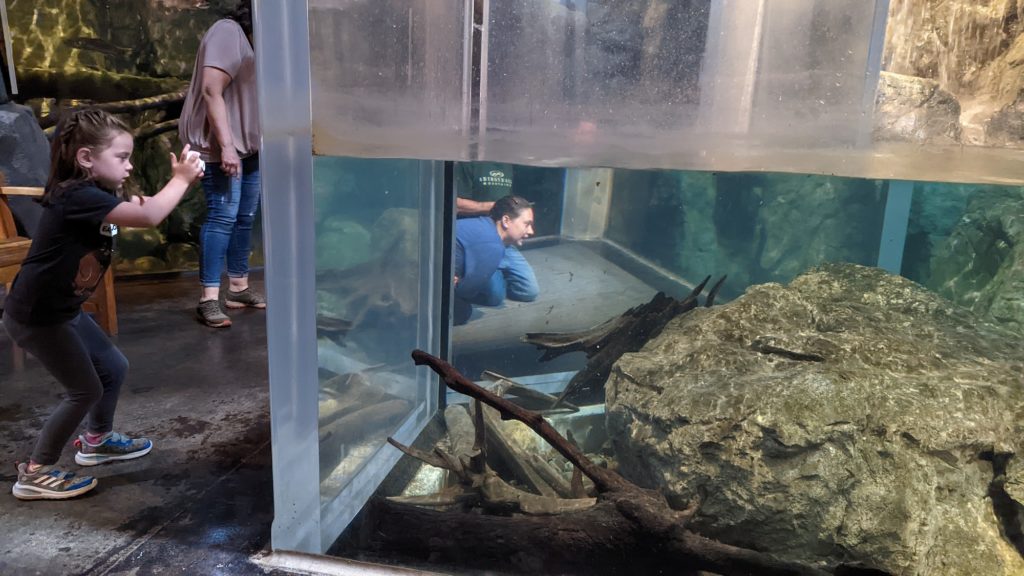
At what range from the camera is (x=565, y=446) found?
2160 mm

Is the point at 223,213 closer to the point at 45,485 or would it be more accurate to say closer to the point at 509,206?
the point at 45,485

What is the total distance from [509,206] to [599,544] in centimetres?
133

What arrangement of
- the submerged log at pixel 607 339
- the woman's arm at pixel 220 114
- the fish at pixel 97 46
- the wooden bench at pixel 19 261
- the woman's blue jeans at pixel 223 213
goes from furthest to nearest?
the fish at pixel 97 46 < the woman's blue jeans at pixel 223 213 < the woman's arm at pixel 220 114 < the wooden bench at pixel 19 261 < the submerged log at pixel 607 339

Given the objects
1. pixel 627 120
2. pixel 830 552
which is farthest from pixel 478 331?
pixel 830 552

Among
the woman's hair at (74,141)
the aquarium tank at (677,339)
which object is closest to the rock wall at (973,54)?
the aquarium tank at (677,339)

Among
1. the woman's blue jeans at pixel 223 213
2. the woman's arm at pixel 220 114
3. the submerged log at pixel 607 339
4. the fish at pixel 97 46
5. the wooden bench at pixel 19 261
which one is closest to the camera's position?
the submerged log at pixel 607 339

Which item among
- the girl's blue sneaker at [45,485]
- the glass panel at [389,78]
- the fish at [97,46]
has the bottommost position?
the girl's blue sneaker at [45,485]

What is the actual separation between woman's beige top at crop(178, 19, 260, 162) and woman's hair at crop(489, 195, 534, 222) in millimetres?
2022

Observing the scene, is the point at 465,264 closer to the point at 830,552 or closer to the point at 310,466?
the point at 310,466

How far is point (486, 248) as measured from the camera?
9.16 feet

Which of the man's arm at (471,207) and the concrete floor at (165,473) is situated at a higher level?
the man's arm at (471,207)

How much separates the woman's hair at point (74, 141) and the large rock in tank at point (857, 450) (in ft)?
7.00

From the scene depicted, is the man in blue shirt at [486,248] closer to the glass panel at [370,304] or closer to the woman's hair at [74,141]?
the glass panel at [370,304]

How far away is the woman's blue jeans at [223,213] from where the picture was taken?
415cm
